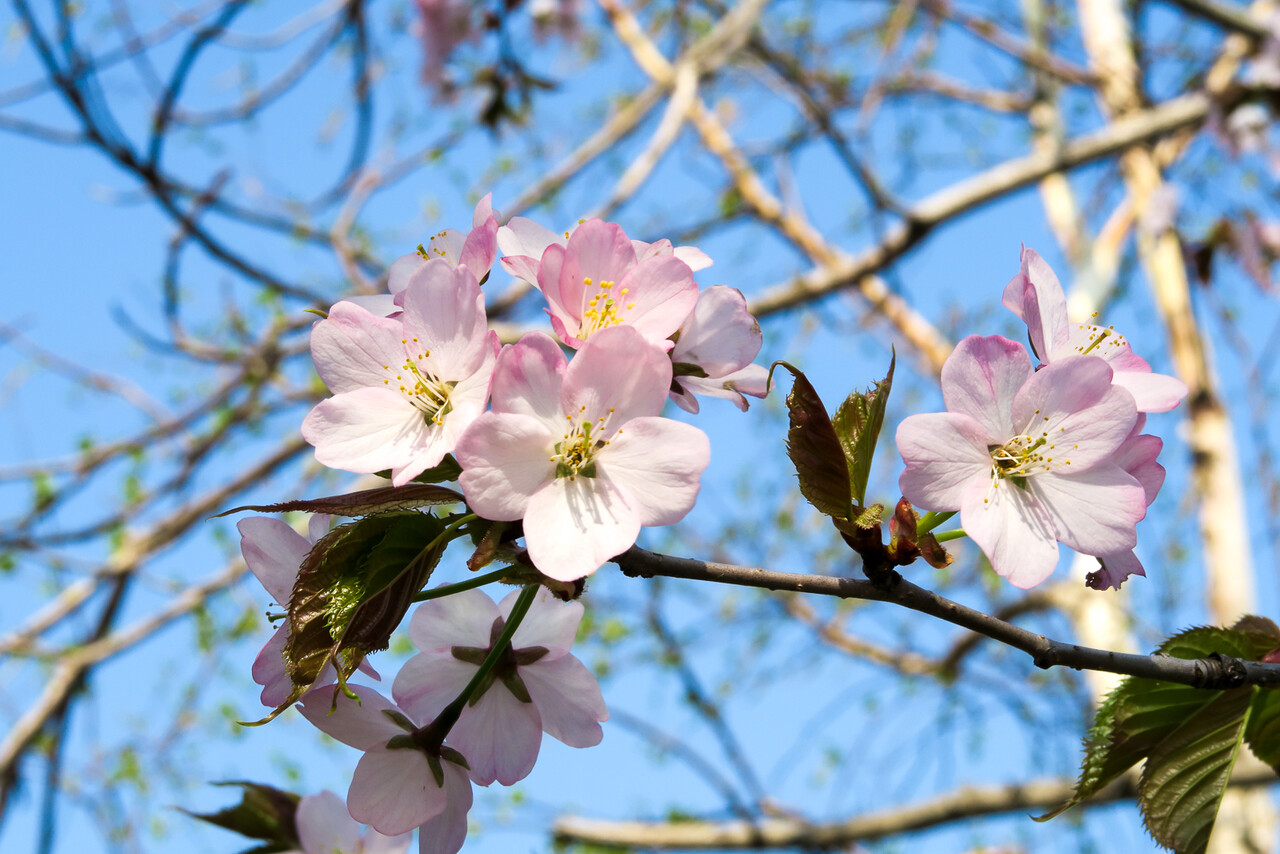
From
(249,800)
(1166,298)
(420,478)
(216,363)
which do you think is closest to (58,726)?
(216,363)

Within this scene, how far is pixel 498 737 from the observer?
2.25 ft

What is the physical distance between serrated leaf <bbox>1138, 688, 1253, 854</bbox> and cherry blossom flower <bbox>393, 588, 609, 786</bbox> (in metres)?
0.37

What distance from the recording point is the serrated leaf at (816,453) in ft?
1.82

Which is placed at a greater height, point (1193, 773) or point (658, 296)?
point (658, 296)

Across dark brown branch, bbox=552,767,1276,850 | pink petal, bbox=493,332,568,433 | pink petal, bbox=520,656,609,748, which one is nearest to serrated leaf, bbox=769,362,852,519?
pink petal, bbox=493,332,568,433

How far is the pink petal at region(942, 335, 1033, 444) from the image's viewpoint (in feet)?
1.99

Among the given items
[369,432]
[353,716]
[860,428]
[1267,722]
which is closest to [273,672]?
[353,716]

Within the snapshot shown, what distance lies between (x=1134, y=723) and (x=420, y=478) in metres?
0.49

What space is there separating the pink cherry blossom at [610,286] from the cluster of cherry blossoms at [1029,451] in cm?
16

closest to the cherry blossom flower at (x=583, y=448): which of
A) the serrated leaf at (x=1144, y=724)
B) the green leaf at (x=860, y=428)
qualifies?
the green leaf at (x=860, y=428)

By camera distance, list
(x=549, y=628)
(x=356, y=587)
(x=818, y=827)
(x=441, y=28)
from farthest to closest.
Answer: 1. (x=441, y=28)
2. (x=818, y=827)
3. (x=549, y=628)
4. (x=356, y=587)

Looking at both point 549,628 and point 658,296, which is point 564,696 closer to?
point 549,628

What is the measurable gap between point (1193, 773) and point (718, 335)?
42 cm

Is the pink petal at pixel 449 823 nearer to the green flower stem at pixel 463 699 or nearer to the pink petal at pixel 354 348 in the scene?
the green flower stem at pixel 463 699
